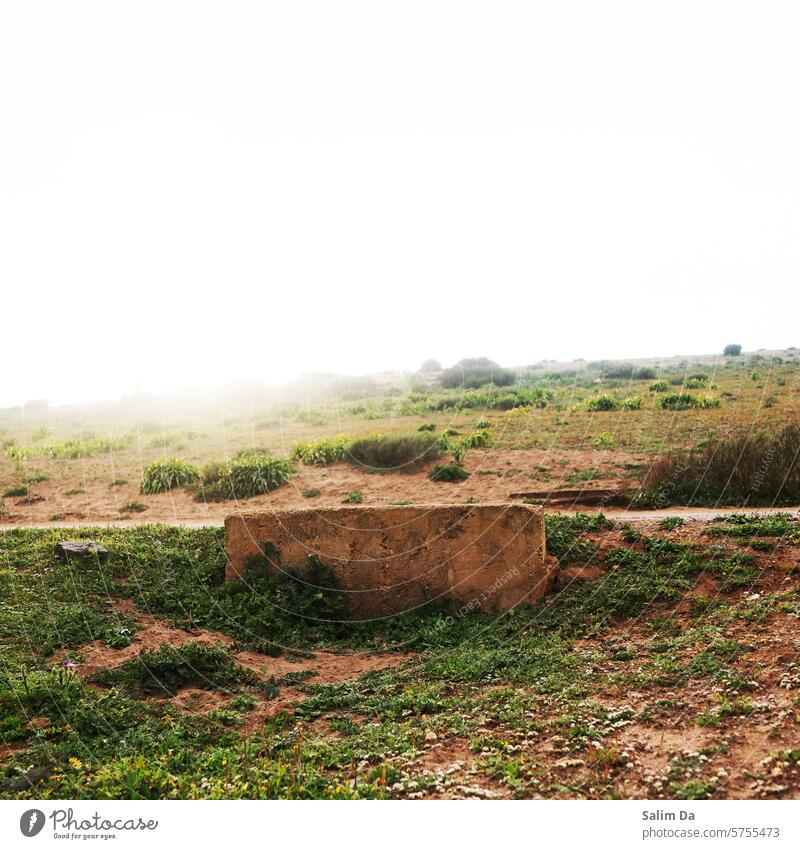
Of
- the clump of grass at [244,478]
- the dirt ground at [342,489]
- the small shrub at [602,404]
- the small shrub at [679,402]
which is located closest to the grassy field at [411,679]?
the dirt ground at [342,489]

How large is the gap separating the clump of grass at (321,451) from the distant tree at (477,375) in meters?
8.76

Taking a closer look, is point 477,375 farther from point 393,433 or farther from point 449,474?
point 449,474

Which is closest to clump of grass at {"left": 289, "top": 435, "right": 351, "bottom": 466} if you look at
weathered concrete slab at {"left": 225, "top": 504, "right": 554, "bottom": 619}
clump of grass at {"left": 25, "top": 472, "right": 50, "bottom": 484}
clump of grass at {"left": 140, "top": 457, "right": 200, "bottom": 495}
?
clump of grass at {"left": 140, "top": 457, "right": 200, "bottom": 495}

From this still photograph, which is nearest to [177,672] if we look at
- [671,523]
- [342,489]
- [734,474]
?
[671,523]

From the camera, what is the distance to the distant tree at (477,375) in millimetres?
24234

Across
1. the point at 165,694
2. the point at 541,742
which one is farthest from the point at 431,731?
the point at 165,694

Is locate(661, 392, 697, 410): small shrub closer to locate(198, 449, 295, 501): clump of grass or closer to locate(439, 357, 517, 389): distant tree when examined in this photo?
locate(439, 357, 517, 389): distant tree

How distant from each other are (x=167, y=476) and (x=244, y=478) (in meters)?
1.60

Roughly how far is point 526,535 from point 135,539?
4.77 m

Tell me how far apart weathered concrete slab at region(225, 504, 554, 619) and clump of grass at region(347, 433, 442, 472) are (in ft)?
19.1

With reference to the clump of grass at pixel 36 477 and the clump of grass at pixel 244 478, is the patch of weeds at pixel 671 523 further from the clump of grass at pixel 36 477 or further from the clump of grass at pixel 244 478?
the clump of grass at pixel 36 477

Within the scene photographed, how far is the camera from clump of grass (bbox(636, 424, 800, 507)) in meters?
10.0

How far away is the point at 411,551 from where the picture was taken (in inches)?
311
